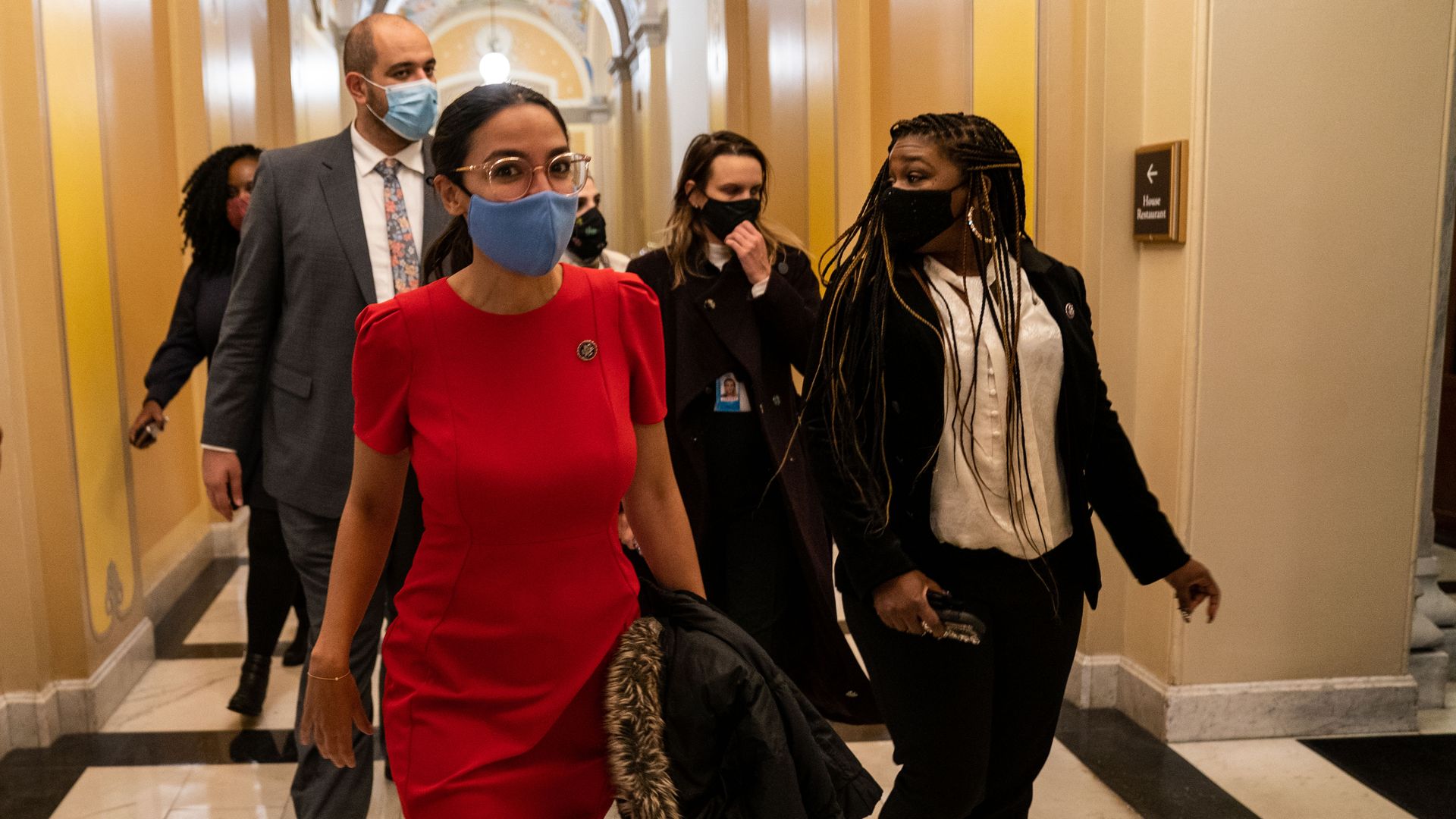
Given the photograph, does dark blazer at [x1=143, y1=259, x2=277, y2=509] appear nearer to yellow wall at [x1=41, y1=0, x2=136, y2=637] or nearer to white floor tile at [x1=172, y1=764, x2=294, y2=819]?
yellow wall at [x1=41, y1=0, x2=136, y2=637]

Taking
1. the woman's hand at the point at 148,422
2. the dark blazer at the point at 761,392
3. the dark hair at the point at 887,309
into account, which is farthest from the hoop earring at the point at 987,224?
the woman's hand at the point at 148,422

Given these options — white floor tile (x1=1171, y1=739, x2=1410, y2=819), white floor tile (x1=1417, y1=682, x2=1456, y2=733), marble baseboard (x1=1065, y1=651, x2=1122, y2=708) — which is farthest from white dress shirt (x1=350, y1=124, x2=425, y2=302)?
white floor tile (x1=1417, y1=682, x2=1456, y2=733)

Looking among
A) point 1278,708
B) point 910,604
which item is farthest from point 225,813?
point 1278,708

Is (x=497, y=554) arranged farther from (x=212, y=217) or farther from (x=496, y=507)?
(x=212, y=217)

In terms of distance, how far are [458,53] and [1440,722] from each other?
19.2 ft

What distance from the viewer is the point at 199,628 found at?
5.44 meters

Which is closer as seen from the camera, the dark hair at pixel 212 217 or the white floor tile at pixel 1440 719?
the white floor tile at pixel 1440 719

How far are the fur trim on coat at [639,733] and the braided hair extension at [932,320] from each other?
655 mm

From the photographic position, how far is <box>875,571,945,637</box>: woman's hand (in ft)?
7.49

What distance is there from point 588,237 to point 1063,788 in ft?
6.26

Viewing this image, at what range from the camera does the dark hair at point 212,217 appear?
4590 mm

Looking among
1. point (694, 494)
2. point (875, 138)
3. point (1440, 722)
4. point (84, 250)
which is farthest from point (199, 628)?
point (1440, 722)

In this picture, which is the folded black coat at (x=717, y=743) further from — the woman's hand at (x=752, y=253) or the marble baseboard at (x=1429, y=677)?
the marble baseboard at (x=1429, y=677)

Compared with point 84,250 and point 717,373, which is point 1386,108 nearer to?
point 717,373
